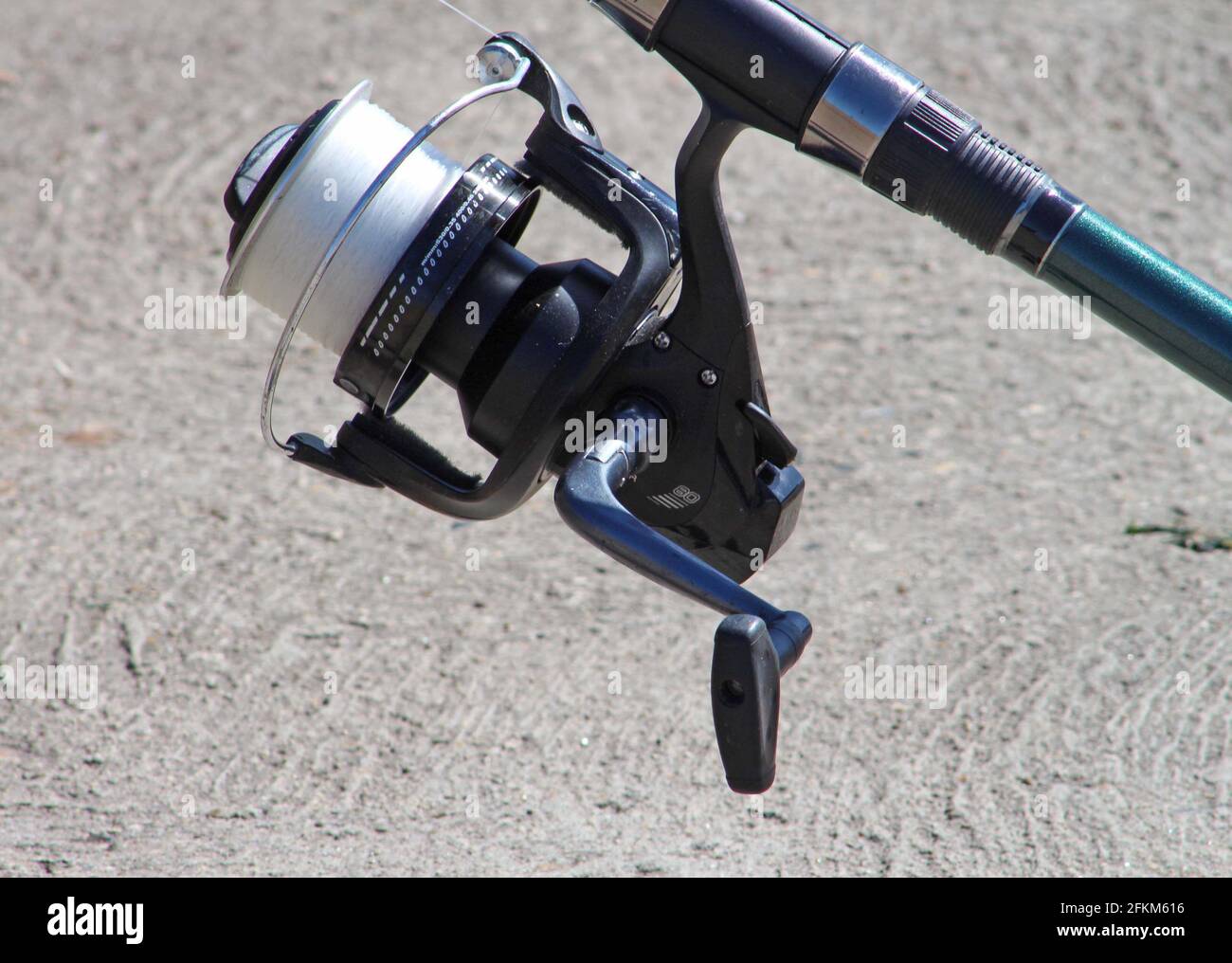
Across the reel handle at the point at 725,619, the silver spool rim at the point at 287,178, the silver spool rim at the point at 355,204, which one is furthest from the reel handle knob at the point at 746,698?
the silver spool rim at the point at 287,178

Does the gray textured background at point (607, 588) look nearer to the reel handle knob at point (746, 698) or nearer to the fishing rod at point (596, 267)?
the fishing rod at point (596, 267)

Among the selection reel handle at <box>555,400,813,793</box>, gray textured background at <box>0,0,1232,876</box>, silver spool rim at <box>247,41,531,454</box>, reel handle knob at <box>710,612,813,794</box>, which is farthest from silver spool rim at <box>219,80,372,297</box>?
gray textured background at <box>0,0,1232,876</box>

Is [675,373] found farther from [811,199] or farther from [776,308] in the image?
[811,199]

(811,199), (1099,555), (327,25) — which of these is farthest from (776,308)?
(327,25)

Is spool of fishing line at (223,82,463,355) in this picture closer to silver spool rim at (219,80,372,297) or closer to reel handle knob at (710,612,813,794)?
silver spool rim at (219,80,372,297)

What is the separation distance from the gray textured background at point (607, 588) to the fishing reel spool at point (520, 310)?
1.00m

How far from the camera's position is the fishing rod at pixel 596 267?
2.08 metres

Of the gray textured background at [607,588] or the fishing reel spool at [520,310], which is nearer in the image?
the fishing reel spool at [520,310]

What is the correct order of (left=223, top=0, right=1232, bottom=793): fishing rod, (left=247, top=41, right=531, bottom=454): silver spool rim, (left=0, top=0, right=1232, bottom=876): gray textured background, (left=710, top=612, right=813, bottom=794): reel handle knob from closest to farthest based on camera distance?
(left=710, top=612, right=813, bottom=794): reel handle knob, (left=223, top=0, right=1232, bottom=793): fishing rod, (left=247, top=41, right=531, bottom=454): silver spool rim, (left=0, top=0, right=1232, bottom=876): gray textured background

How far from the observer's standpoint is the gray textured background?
310 cm

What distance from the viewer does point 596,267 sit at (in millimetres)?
2400

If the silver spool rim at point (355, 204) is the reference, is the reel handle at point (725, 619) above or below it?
below

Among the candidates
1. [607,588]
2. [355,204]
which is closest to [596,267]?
[355,204]

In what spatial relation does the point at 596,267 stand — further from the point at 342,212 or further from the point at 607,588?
the point at 607,588
